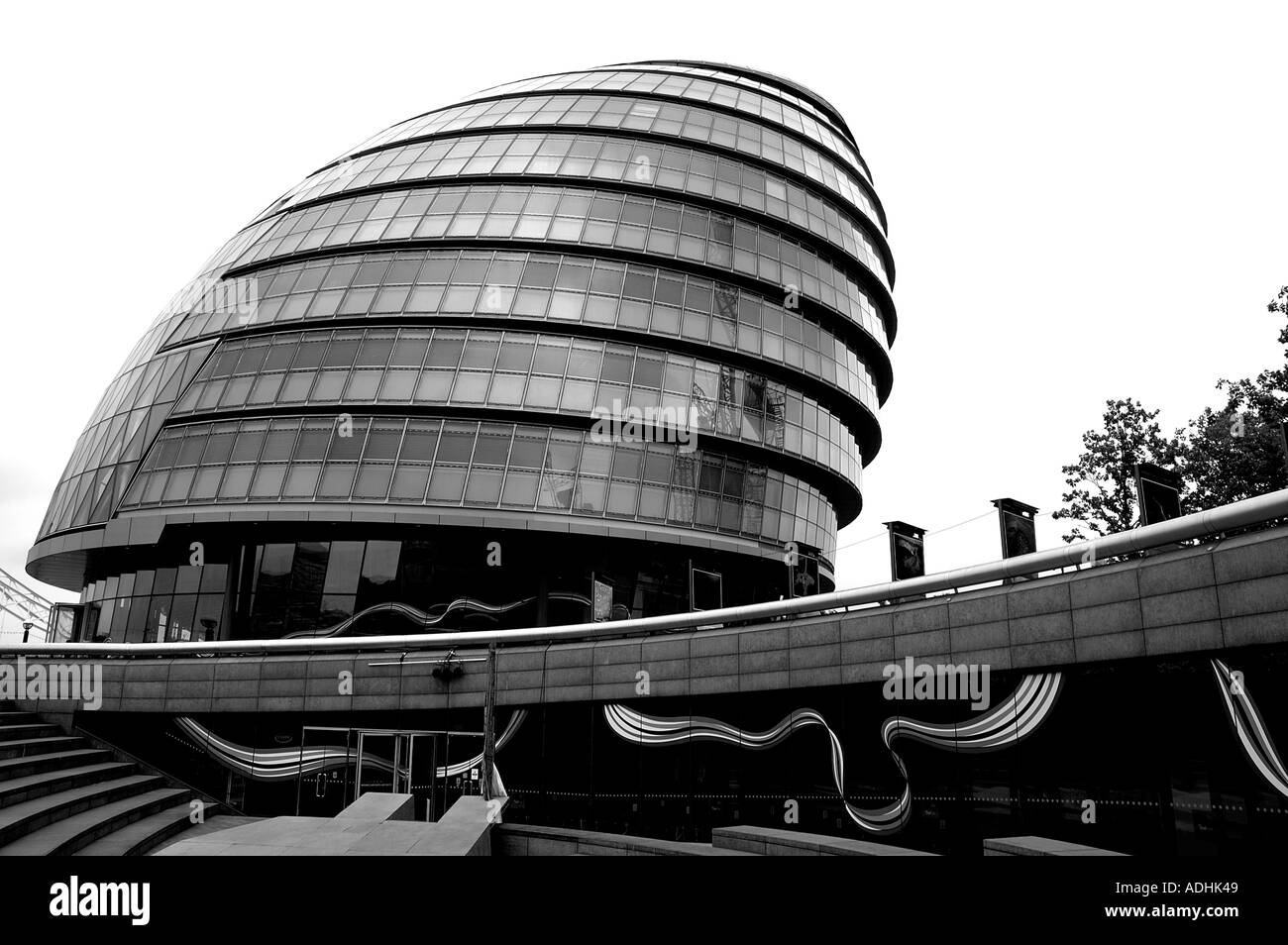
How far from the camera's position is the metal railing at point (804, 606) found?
13488 mm

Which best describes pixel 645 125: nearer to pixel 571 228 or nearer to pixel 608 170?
pixel 608 170

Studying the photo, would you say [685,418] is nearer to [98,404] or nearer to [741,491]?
[741,491]


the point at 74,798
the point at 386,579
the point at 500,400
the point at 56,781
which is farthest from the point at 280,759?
the point at 500,400

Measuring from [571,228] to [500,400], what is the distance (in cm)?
975

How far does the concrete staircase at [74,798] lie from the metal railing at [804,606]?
3602 mm

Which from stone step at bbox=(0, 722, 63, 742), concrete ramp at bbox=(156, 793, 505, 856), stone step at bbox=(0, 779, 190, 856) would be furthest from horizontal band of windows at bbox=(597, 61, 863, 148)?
concrete ramp at bbox=(156, 793, 505, 856)

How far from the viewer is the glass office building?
35562mm

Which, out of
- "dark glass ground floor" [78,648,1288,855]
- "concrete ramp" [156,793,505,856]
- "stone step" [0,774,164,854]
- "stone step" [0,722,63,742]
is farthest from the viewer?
"stone step" [0,722,63,742]

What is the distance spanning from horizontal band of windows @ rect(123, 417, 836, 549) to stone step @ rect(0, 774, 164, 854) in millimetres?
12465

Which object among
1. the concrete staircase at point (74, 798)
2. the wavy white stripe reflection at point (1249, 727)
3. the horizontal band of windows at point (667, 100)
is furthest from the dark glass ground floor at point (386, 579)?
the horizontal band of windows at point (667, 100)

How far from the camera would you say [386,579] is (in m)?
35.2

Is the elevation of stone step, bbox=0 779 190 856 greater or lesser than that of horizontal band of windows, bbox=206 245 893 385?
lesser

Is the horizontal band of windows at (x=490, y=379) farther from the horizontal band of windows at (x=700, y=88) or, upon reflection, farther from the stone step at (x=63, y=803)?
the horizontal band of windows at (x=700, y=88)

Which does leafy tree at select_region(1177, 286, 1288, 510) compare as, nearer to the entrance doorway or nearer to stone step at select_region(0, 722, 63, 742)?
the entrance doorway
